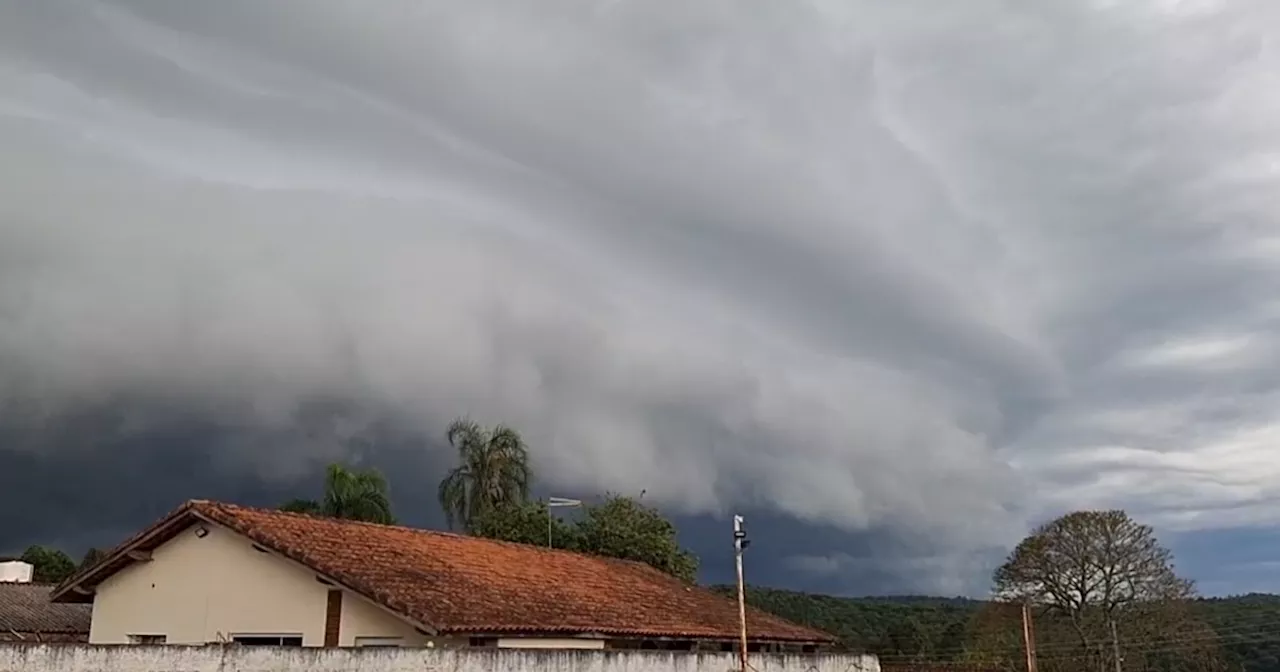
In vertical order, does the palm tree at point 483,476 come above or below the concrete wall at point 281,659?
above

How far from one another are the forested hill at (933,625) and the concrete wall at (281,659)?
2291 cm

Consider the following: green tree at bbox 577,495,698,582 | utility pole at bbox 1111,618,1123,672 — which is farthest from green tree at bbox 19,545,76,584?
utility pole at bbox 1111,618,1123,672

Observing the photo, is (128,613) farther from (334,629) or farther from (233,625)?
(334,629)

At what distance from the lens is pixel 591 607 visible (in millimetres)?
24125

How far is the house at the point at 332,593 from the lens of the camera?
64.1 feet

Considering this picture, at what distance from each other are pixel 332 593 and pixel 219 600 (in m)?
2.97

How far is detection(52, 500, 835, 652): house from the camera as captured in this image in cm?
1955

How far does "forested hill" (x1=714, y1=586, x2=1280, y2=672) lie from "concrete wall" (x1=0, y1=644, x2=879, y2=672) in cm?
2291

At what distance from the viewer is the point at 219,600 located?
21.2 meters

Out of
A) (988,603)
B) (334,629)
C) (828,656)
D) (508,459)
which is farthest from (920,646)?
(334,629)

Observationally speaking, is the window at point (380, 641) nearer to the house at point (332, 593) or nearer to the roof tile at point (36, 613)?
the house at point (332, 593)

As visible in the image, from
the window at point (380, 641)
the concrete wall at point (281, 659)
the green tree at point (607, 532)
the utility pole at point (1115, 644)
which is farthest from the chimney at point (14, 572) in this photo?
the utility pole at point (1115, 644)

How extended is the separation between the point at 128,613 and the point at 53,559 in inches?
1972

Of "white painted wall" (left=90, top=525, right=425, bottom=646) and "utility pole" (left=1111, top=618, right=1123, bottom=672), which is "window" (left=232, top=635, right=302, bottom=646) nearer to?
"white painted wall" (left=90, top=525, right=425, bottom=646)
